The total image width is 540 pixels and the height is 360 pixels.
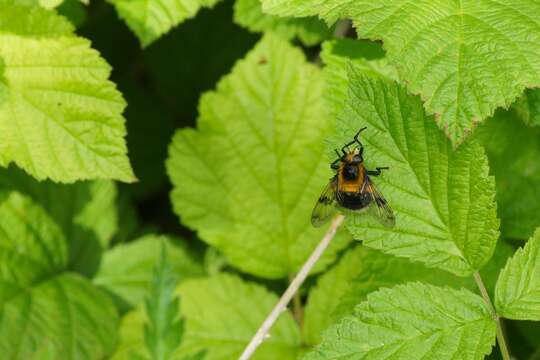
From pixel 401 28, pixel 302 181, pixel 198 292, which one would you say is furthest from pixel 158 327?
pixel 401 28

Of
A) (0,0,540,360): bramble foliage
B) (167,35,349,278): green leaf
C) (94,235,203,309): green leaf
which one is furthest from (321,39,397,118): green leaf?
(94,235,203,309): green leaf

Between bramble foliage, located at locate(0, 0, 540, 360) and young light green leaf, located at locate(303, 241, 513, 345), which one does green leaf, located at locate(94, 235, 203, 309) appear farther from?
young light green leaf, located at locate(303, 241, 513, 345)

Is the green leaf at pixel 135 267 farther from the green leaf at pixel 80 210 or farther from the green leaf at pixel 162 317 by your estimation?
the green leaf at pixel 162 317

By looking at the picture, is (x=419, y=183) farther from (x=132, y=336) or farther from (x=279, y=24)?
(x=132, y=336)

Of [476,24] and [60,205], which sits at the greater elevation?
[476,24]

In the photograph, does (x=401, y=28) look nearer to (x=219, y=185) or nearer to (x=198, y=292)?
(x=219, y=185)

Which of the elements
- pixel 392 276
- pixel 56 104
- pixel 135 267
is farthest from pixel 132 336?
pixel 392 276

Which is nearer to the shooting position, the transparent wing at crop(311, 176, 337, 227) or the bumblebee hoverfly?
the bumblebee hoverfly
